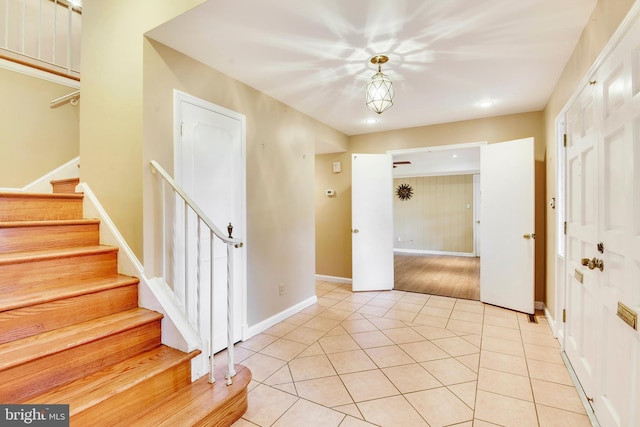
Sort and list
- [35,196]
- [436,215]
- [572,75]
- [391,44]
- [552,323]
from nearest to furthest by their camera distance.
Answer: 1. [35,196]
2. [391,44]
3. [572,75]
4. [552,323]
5. [436,215]

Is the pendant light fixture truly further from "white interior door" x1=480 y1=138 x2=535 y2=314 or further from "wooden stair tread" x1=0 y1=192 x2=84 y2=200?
"wooden stair tread" x1=0 y1=192 x2=84 y2=200

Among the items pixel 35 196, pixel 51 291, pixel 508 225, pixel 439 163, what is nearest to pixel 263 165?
pixel 35 196

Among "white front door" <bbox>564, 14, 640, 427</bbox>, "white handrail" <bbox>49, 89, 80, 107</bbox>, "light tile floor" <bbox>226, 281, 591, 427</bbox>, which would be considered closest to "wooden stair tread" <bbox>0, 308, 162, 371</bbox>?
"light tile floor" <bbox>226, 281, 591, 427</bbox>

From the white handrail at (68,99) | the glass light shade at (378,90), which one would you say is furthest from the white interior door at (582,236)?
the white handrail at (68,99)

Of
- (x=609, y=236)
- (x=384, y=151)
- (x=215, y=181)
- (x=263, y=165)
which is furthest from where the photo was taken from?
(x=384, y=151)

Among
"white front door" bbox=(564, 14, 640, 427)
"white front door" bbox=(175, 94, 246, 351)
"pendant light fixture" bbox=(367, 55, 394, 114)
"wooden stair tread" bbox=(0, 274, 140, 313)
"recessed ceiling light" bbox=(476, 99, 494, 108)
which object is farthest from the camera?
"recessed ceiling light" bbox=(476, 99, 494, 108)

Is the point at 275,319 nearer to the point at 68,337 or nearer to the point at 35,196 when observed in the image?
the point at 68,337

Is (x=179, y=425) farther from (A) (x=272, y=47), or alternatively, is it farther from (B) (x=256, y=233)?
(A) (x=272, y=47)

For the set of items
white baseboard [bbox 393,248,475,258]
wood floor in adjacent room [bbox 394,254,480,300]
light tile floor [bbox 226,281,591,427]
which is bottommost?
light tile floor [bbox 226,281,591,427]

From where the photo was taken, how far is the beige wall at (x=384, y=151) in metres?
3.67

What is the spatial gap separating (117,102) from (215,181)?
0.88 m

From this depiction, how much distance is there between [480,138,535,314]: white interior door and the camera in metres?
3.45

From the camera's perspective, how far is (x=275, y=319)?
126 inches

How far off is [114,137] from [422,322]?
3350 mm
